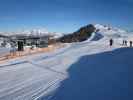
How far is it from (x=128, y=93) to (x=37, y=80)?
179 inches

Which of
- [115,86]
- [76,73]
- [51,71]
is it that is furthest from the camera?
[51,71]

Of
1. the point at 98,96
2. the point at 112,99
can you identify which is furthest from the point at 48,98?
the point at 112,99

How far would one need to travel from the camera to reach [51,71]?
1079cm

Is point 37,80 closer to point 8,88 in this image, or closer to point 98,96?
point 8,88

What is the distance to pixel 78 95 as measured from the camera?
682 centimetres

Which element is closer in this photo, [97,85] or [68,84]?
[97,85]

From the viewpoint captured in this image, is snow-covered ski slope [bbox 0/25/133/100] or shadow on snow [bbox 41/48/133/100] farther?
snow-covered ski slope [bbox 0/25/133/100]

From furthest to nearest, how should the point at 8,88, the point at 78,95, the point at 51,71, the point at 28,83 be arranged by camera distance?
the point at 51,71 → the point at 28,83 → the point at 8,88 → the point at 78,95

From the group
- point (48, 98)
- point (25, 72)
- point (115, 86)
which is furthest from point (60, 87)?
point (25, 72)

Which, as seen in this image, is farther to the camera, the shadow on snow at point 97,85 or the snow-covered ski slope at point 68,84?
the snow-covered ski slope at point 68,84

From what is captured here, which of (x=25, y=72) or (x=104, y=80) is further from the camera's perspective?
(x=25, y=72)

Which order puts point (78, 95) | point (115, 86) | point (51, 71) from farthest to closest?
point (51, 71) < point (115, 86) < point (78, 95)

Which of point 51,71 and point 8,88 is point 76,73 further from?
point 8,88

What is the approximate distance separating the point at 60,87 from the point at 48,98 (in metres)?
1.21
